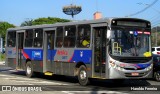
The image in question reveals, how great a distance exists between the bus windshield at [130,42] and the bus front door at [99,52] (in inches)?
A: 20.9

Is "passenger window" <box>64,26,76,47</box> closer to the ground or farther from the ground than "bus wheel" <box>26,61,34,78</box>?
farther from the ground

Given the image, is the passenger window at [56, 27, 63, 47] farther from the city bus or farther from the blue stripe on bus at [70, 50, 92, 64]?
the blue stripe on bus at [70, 50, 92, 64]

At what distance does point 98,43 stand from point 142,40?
195 cm

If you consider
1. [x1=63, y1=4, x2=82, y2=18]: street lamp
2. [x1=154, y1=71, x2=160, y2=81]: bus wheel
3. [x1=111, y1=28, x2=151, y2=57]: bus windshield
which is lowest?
[x1=154, y1=71, x2=160, y2=81]: bus wheel

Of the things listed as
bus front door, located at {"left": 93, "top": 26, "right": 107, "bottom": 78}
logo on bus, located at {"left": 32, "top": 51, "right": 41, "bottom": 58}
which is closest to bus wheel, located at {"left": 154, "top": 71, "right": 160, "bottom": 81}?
bus front door, located at {"left": 93, "top": 26, "right": 107, "bottom": 78}

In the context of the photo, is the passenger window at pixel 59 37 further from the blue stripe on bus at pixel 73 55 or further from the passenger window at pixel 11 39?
the passenger window at pixel 11 39

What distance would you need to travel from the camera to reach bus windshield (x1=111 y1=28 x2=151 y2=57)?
17000 mm

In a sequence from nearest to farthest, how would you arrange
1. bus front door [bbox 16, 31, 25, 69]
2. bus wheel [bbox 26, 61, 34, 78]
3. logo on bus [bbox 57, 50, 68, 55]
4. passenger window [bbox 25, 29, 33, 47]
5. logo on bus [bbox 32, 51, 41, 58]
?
logo on bus [bbox 57, 50, 68, 55]
logo on bus [bbox 32, 51, 41, 58]
bus wheel [bbox 26, 61, 34, 78]
passenger window [bbox 25, 29, 33, 47]
bus front door [bbox 16, 31, 25, 69]

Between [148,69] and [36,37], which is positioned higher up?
[36,37]

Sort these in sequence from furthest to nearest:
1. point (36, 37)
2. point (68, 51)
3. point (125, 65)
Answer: point (36, 37), point (68, 51), point (125, 65)

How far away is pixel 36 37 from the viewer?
23250 mm

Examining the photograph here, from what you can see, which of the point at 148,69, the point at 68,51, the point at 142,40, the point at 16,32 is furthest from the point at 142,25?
the point at 16,32

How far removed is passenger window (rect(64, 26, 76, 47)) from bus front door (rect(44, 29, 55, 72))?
1512 mm

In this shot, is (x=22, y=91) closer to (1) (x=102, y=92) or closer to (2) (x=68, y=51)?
(1) (x=102, y=92)
